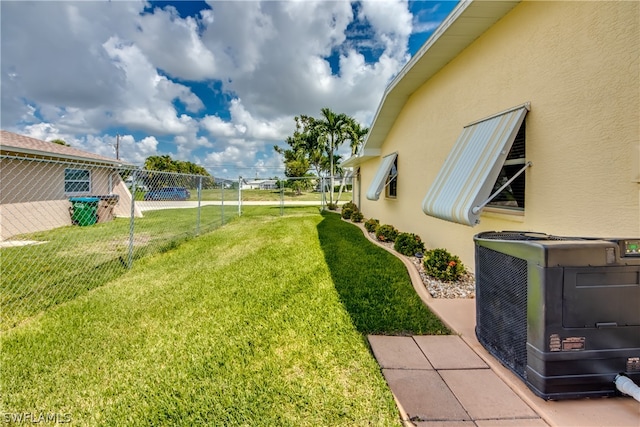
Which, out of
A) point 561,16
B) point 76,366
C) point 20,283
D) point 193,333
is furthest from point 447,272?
point 20,283

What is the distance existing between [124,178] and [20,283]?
1255 centimetres

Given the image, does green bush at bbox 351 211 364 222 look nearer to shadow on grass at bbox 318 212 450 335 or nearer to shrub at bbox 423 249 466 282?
shadow on grass at bbox 318 212 450 335

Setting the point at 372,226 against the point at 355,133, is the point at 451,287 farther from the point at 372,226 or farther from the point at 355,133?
the point at 355,133

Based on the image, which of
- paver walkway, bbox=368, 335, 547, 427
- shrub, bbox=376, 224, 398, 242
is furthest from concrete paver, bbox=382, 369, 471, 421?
shrub, bbox=376, 224, 398, 242

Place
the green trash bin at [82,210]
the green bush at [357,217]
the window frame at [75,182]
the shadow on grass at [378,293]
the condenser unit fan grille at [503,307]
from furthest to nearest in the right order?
the green bush at [357,217], the window frame at [75,182], the green trash bin at [82,210], the shadow on grass at [378,293], the condenser unit fan grille at [503,307]

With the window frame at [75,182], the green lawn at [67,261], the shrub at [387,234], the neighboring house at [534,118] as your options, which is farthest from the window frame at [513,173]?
the window frame at [75,182]

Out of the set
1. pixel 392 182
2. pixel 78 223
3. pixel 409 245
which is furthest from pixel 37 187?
pixel 409 245

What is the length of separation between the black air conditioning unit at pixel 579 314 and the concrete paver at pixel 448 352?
56 cm

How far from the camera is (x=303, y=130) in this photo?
33.1 metres

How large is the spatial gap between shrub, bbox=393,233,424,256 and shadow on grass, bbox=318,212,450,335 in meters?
0.32

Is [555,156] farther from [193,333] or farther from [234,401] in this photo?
[193,333]

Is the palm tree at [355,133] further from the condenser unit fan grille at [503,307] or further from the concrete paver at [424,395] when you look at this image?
the concrete paver at [424,395]

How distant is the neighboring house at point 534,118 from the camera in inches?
103

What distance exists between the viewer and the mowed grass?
2070mm
